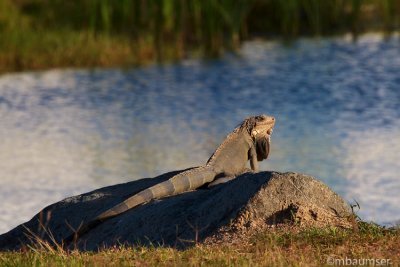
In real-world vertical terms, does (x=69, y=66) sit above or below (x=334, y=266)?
below

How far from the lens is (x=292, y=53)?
33.9m

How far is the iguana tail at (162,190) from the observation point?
1023 centimetres

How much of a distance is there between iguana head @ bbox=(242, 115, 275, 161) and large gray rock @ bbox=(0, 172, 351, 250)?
160 centimetres

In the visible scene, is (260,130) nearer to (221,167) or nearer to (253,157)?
(253,157)

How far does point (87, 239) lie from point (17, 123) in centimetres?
1370

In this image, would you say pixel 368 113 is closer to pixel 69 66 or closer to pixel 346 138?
pixel 346 138

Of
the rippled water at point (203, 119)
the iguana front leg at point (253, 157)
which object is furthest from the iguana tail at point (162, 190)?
the rippled water at point (203, 119)

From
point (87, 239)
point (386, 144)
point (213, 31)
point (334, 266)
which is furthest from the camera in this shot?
point (213, 31)

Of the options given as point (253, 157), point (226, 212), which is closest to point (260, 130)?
point (253, 157)

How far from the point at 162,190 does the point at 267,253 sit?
2.61 meters

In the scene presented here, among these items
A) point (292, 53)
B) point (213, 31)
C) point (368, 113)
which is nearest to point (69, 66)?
point (213, 31)

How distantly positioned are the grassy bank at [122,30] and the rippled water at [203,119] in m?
0.73

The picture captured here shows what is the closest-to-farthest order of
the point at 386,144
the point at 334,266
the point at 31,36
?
the point at 334,266 → the point at 386,144 → the point at 31,36

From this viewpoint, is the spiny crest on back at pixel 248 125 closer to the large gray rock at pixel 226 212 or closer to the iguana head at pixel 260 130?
the iguana head at pixel 260 130
